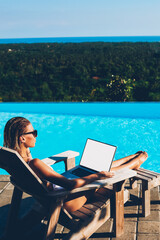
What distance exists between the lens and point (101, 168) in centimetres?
285

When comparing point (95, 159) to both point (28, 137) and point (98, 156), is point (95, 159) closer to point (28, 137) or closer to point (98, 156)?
point (98, 156)

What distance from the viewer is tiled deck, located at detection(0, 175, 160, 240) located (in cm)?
276

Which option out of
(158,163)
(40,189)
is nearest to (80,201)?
(40,189)

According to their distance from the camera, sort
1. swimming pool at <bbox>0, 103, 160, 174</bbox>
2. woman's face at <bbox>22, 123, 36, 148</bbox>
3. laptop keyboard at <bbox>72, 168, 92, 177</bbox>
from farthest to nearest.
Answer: swimming pool at <bbox>0, 103, 160, 174</bbox>, laptop keyboard at <bbox>72, 168, 92, 177</bbox>, woman's face at <bbox>22, 123, 36, 148</bbox>

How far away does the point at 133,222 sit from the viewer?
2971 mm

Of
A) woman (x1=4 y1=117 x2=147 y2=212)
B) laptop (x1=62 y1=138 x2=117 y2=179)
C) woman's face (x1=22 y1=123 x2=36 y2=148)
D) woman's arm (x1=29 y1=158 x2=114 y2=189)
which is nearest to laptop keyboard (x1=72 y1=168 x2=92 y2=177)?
laptop (x1=62 y1=138 x2=117 y2=179)

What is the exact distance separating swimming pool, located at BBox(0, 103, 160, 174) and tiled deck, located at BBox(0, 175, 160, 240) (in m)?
1.79

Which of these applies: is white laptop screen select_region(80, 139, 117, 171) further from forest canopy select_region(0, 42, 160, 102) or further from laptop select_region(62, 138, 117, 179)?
forest canopy select_region(0, 42, 160, 102)

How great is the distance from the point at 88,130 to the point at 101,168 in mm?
4284

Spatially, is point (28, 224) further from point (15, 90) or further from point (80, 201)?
point (15, 90)

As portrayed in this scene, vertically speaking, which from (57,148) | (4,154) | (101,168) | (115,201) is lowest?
(57,148)

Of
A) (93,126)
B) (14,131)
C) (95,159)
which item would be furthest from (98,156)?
(93,126)

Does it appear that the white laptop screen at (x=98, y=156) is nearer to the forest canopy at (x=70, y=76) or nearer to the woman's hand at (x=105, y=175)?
the woman's hand at (x=105, y=175)

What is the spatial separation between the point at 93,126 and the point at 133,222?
14.6 feet
